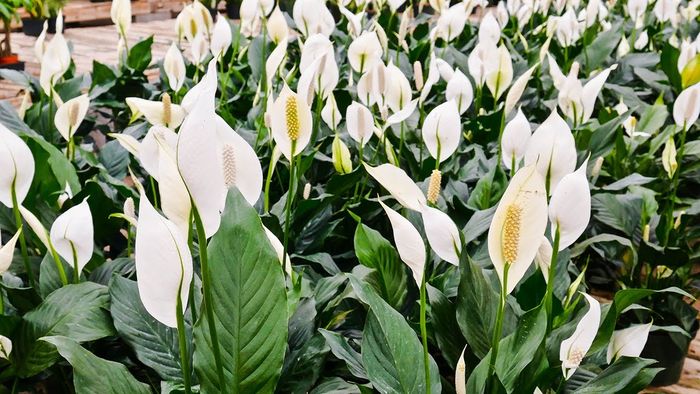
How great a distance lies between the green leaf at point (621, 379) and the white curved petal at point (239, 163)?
0.37 metres

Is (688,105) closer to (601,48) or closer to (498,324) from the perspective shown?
(498,324)

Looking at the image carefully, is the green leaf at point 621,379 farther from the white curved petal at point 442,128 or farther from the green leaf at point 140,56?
the green leaf at point 140,56

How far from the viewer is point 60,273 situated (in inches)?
31.8

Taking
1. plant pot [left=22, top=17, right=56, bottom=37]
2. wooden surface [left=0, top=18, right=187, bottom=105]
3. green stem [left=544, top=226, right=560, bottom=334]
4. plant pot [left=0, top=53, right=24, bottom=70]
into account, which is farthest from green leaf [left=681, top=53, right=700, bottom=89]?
plant pot [left=22, top=17, right=56, bottom=37]

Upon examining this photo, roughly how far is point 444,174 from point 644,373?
605 millimetres

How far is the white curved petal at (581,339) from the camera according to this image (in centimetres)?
69

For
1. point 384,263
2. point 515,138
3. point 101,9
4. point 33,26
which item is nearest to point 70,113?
point 384,263

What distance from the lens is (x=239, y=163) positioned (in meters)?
0.66

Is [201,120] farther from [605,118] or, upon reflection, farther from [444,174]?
[605,118]

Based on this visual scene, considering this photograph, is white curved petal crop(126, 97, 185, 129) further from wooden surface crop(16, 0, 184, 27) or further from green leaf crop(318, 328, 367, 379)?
wooden surface crop(16, 0, 184, 27)

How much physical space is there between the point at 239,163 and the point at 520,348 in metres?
0.30

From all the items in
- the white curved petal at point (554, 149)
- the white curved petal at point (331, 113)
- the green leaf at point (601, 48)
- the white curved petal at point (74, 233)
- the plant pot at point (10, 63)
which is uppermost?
the white curved petal at point (554, 149)

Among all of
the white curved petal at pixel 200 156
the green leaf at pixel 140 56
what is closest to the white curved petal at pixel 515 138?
the white curved petal at pixel 200 156

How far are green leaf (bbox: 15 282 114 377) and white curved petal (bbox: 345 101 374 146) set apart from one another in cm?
44
